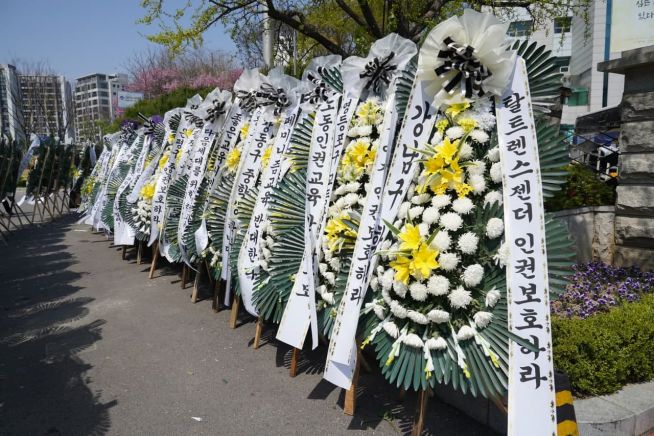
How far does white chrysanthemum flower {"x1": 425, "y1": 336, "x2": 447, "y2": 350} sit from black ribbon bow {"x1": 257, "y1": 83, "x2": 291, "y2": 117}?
2.97 m

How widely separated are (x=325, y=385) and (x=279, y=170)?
1.88 metres

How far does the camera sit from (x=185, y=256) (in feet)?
20.0

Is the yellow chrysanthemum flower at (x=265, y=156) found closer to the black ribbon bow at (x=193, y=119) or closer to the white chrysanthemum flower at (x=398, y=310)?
the black ribbon bow at (x=193, y=119)

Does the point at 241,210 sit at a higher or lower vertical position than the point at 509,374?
higher

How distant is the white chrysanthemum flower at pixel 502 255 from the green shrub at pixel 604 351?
979mm

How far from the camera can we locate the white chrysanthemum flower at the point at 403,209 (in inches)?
124

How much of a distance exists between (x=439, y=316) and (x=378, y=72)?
6.25ft

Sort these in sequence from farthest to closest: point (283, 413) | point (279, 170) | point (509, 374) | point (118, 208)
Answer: point (118, 208)
point (279, 170)
point (283, 413)
point (509, 374)

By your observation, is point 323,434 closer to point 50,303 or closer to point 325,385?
point 325,385

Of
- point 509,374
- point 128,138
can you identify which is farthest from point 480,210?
point 128,138

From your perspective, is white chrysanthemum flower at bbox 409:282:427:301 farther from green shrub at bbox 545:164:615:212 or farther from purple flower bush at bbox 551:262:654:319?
green shrub at bbox 545:164:615:212

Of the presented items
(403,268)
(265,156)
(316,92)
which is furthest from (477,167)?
(265,156)

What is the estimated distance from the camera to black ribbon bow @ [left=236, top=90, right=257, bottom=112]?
5465 mm

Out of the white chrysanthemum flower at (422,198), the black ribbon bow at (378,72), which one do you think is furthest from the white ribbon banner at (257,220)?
the white chrysanthemum flower at (422,198)
